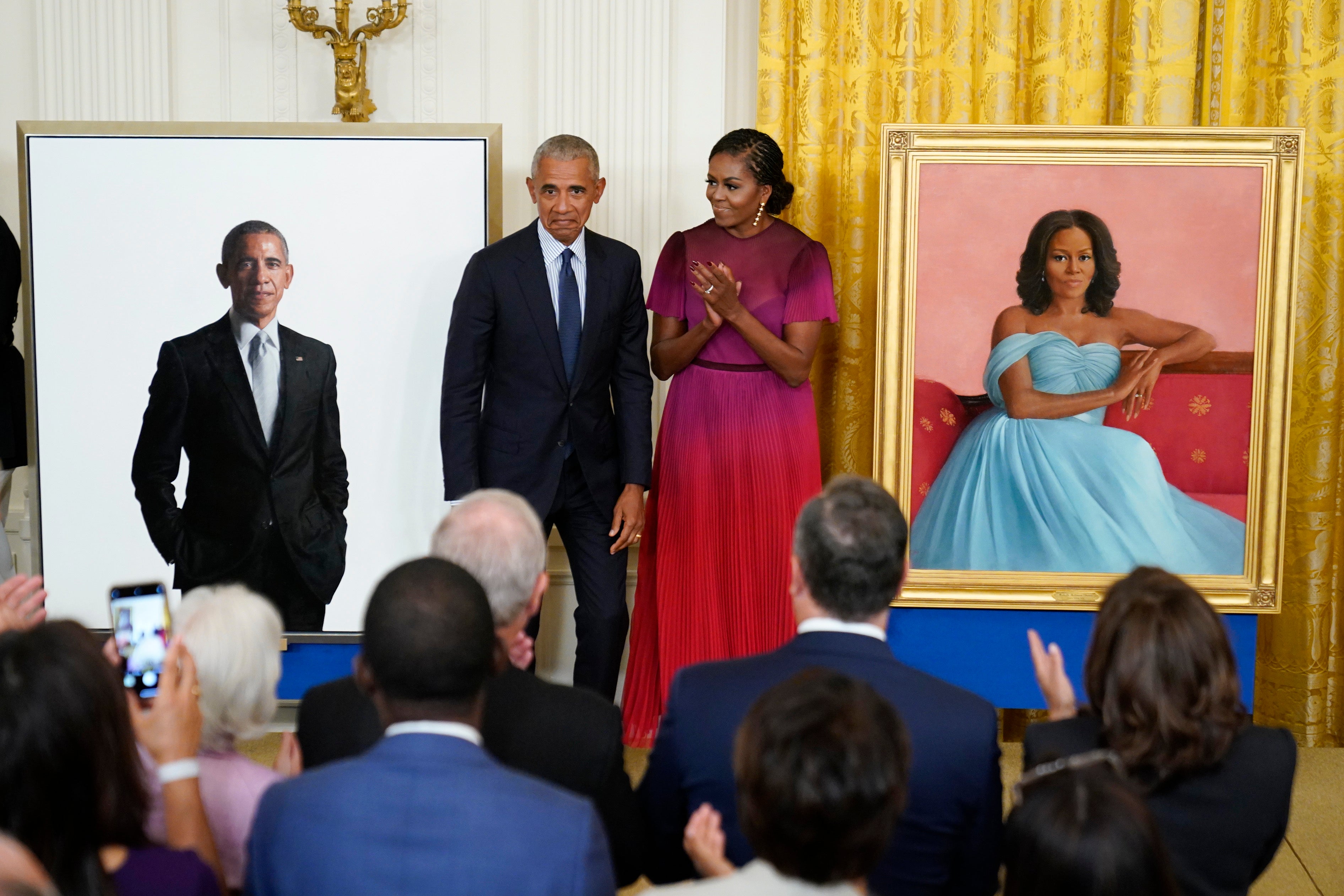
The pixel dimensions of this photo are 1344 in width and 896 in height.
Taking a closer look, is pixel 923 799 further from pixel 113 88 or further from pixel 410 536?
pixel 113 88

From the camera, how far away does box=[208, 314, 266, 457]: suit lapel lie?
13.5 feet

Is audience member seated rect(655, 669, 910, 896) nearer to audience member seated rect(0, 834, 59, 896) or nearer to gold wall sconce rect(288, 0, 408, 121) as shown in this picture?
audience member seated rect(0, 834, 59, 896)

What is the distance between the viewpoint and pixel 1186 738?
1.79m

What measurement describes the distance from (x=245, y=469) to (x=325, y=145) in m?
1.06

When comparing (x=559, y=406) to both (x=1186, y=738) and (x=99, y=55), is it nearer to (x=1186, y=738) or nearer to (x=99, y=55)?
(x=99, y=55)

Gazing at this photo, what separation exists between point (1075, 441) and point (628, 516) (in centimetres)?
135

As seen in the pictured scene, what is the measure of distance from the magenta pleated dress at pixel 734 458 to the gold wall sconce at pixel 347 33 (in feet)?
4.11

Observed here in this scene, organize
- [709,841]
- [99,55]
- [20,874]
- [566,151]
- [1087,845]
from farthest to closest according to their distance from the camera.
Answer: [99,55]
[566,151]
[709,841]
[1087,845]
[20,874]

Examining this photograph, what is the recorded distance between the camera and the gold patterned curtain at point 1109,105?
426 centimetres

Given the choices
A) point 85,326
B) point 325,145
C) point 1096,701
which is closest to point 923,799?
point 1096,701

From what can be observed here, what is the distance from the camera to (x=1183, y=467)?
150 inches

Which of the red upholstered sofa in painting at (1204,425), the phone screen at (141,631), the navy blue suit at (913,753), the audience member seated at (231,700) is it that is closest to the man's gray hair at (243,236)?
the phone screen at (141,631)

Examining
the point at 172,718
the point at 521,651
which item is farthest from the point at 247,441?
the point at 172,718

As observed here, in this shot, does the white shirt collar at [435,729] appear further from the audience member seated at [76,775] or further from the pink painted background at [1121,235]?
the pink painted background at [1121,235]
